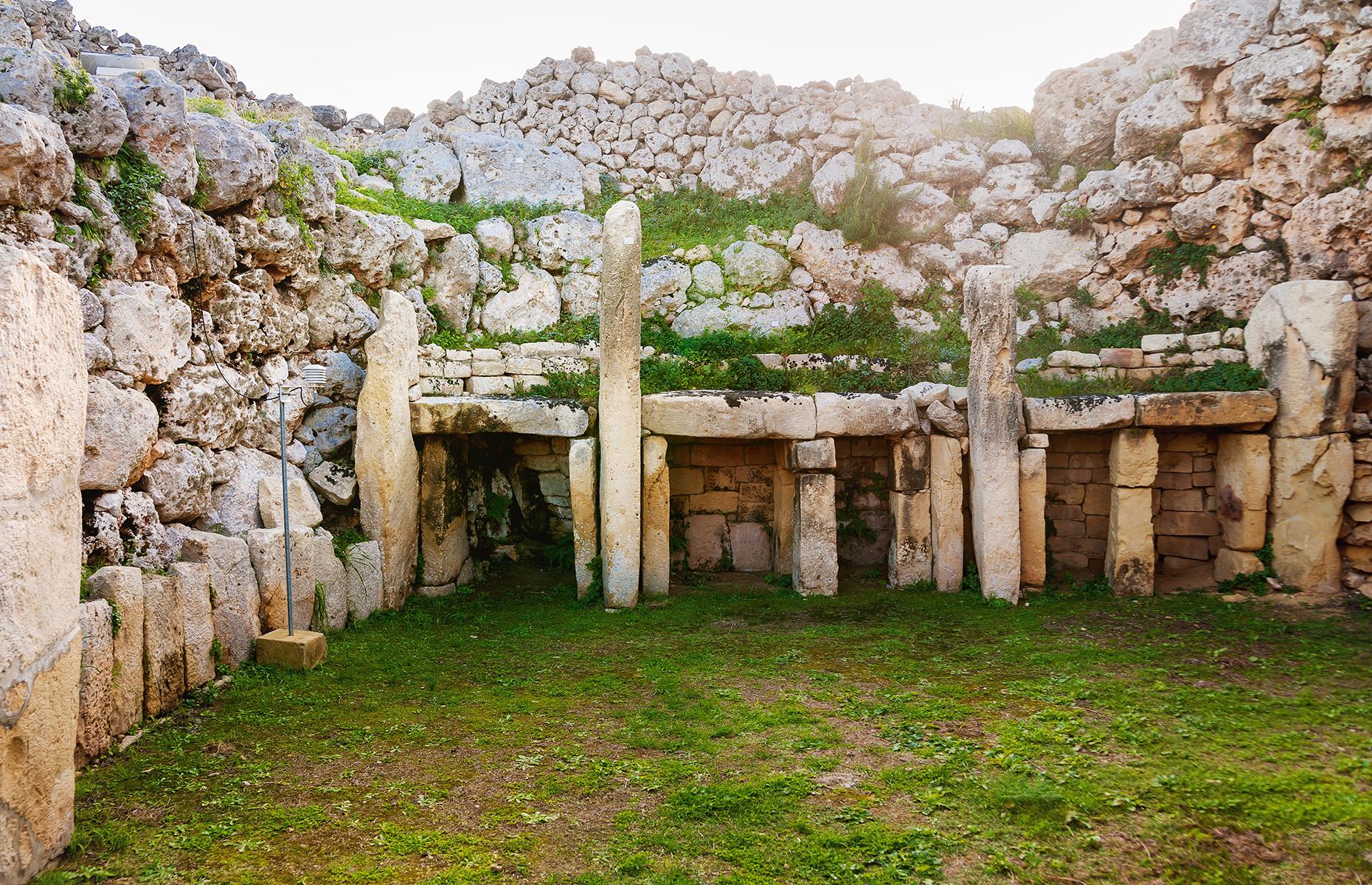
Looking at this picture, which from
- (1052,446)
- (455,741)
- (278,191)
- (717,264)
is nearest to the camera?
(455,741)

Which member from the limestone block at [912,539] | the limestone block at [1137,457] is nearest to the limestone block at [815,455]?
the limestone block at [912,539]

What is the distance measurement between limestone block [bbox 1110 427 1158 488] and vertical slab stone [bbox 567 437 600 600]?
19.3ft

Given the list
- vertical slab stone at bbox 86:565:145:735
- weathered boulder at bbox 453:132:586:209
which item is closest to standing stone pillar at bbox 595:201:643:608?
vertical slab stone at bbox 86:565:145:735

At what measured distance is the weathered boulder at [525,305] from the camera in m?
11.3

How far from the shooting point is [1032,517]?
927 centimetres

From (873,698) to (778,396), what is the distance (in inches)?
148

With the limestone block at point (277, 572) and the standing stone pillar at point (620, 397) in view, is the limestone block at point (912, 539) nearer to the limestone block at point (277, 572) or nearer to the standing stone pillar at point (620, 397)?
the standing stone pillar at point (620, 397)

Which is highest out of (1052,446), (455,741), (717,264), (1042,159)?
(1042,159)

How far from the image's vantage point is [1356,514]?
9.11 meters

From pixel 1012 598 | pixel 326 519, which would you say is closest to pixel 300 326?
pixel 326 519

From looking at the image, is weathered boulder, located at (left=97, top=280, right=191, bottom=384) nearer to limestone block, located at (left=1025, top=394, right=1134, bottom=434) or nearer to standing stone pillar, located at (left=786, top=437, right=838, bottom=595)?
standing stone pillar, located at (left=786, top=437, right=838, bottom=595)

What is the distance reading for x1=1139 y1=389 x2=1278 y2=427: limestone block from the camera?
9.10 metres

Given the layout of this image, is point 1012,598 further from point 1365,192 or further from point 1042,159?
point 1042,159

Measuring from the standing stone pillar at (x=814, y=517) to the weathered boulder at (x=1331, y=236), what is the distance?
20.1 ft
